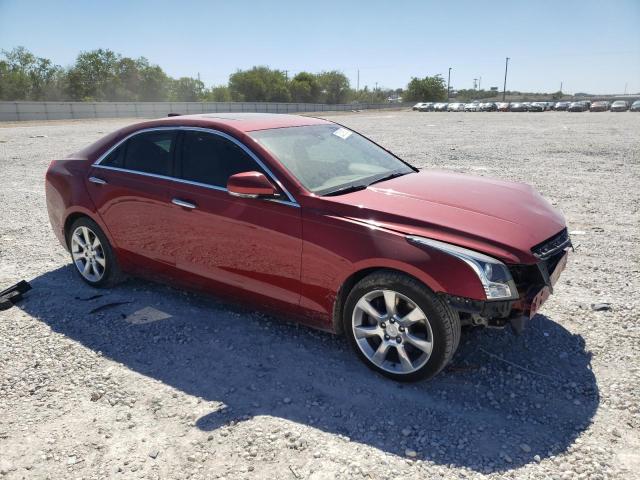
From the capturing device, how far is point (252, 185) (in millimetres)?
3568

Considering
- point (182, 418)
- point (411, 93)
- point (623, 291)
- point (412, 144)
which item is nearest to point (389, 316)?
point (182, 418)

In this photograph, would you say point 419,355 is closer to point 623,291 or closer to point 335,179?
point 335,179

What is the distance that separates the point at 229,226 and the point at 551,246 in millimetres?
2304

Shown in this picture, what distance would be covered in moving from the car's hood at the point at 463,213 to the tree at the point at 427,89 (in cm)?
11407

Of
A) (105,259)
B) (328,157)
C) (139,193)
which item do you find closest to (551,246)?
(328,157)

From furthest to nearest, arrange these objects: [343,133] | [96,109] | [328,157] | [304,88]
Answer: [304,88], [96,109], [343,133], [328,157]

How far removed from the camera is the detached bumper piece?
4.71 m

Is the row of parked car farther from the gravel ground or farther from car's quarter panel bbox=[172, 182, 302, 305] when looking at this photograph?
car's quarter panel bbox=[172, 182, 302, 305]

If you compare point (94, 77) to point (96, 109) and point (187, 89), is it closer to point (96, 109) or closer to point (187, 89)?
point (187, 89)

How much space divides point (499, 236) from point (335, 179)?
Answer: 1.35 m

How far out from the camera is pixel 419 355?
3.35m

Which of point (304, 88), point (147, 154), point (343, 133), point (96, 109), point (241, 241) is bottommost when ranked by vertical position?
point (241, 241)

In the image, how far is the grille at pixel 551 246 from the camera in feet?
10.3

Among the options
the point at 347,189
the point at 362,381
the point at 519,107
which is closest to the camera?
the point at 362,381
